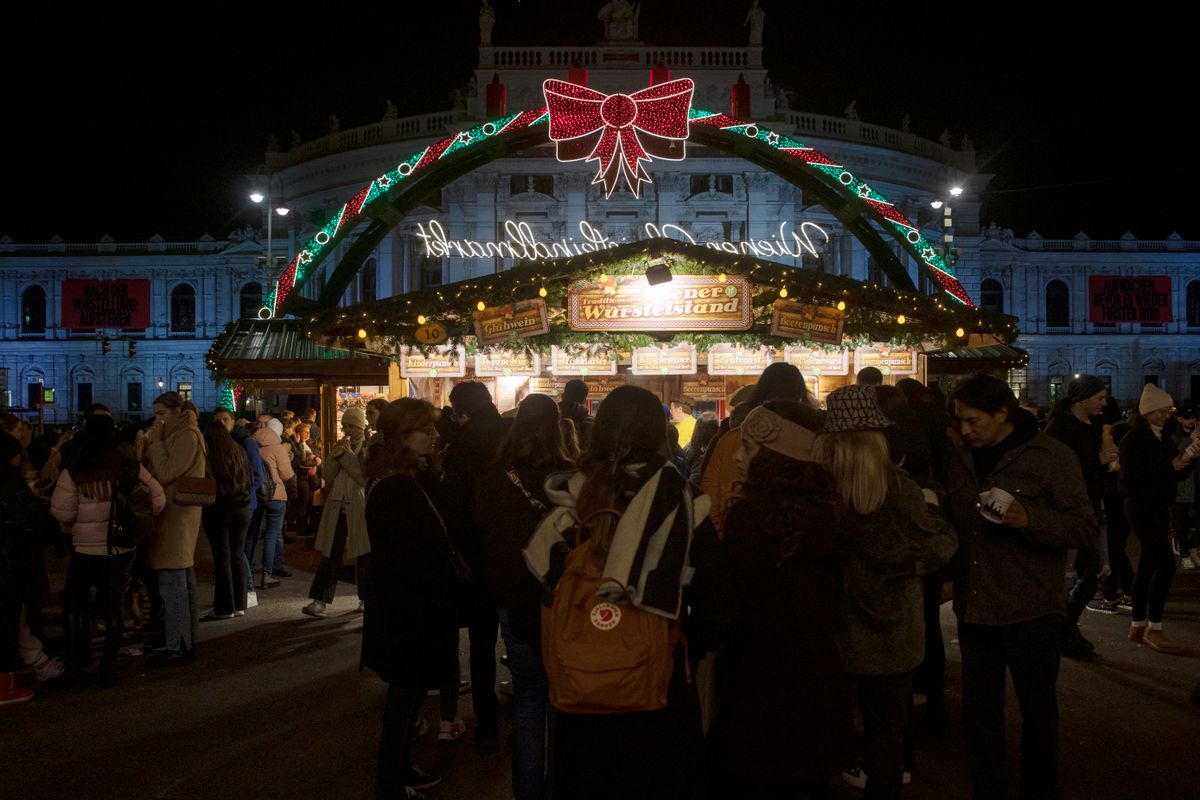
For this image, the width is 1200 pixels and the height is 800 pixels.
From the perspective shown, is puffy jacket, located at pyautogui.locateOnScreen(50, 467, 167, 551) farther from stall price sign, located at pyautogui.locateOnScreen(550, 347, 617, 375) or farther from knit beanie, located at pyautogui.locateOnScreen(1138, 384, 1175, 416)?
knit beanie, located at pyautogui.locateOnScreen(1138, 384, 1175, 416)

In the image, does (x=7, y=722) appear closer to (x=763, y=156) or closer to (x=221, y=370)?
(x=221, y=370)

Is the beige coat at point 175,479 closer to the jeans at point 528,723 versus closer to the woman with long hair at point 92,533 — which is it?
the woman with long hair at point 92,533

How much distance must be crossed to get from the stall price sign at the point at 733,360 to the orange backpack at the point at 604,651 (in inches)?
408

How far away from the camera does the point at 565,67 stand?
33.3 meters

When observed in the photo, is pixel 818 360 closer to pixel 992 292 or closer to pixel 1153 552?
pixel 1153 552

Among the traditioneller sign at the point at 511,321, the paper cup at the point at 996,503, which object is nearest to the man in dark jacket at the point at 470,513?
the paper cup at the point at 996,503

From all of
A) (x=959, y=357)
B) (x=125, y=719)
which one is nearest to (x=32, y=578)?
(x=125, y=719)

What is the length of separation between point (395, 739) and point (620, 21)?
33.3 meters

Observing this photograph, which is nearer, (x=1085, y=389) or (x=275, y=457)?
(x=1085, y=389)

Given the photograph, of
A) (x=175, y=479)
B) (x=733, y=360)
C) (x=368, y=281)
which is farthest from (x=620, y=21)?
(x=175, y=479)

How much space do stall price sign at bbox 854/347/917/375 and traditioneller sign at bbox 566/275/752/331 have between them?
276 centimetres

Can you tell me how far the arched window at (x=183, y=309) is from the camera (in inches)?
2056

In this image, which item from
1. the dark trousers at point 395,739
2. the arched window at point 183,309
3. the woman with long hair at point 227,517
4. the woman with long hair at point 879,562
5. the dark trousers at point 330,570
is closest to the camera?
the woman with long hair at point 879,562

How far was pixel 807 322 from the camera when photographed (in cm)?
1112
